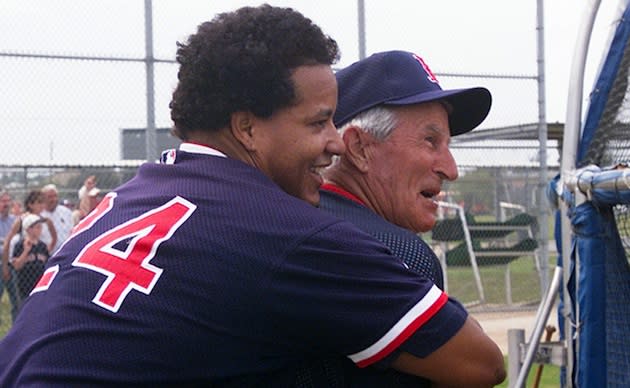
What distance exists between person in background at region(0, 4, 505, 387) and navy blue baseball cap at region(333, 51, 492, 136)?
1.12 feet

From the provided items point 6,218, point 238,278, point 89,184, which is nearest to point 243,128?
point 238,278

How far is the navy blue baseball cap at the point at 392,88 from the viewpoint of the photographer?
7.13ft

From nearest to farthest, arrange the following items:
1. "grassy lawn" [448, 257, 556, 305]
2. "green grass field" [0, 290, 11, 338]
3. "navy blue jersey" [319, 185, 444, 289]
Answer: "navy blue jersey" [319, 185, 444, 289]
"green grass field" [0, 290, 11, 338]
"grassy lawn" [448, 257, 556, 305]

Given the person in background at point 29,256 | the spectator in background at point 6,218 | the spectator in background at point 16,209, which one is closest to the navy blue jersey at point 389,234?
the person in background at point 29,256

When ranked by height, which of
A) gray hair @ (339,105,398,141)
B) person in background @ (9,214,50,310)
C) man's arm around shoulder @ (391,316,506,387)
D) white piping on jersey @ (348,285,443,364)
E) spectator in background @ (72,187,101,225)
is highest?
gray hair @ (339,105,398,141)

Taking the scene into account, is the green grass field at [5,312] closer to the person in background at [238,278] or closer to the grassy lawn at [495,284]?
the grassy lawn at [495,284]

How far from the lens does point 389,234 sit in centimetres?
197

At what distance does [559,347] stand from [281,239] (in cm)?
278

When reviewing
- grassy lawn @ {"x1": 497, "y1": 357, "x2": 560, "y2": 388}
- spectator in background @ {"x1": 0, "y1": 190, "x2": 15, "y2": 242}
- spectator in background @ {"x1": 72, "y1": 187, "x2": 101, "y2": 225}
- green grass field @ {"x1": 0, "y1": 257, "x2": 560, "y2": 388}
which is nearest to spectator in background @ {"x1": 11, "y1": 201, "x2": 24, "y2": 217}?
spectator in background @ {"x1": 0, "y1": 190, "x2": 15, "y2": 242}

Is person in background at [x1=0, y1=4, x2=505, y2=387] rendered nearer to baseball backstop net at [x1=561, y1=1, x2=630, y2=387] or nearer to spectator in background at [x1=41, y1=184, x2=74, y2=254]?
baseball backstop net at [x1=561, y1=1, x2=630, y2=387]

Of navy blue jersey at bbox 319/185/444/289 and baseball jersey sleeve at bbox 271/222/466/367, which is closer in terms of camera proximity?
baseball jersey sleeve at bbox 271/222/466/367

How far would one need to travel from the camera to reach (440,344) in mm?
1727

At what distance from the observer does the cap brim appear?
2.17m

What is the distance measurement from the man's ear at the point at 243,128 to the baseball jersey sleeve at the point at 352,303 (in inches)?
9.7
